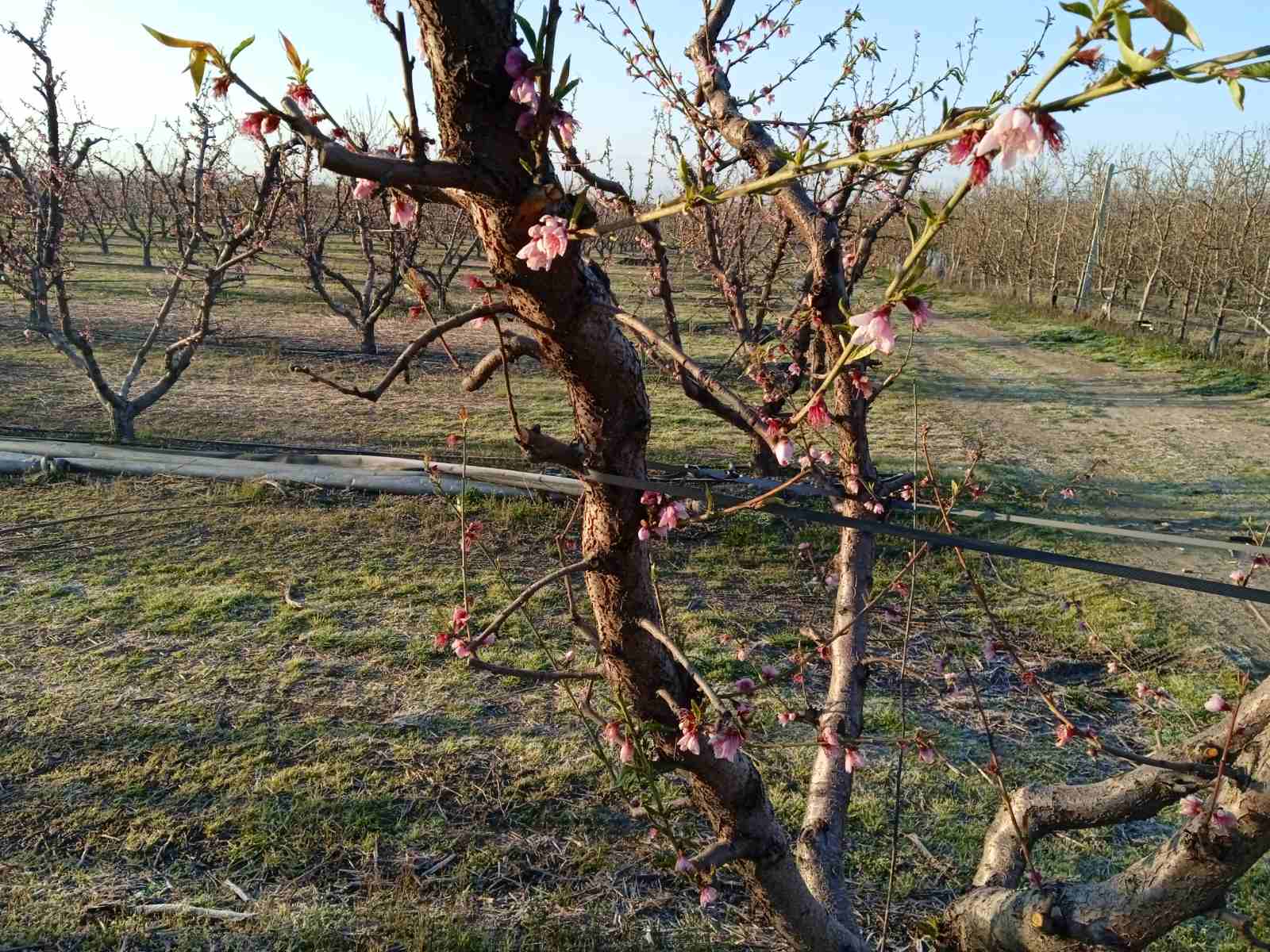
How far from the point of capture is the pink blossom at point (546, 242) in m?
1.08

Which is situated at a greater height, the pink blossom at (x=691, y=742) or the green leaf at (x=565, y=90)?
the green leaf at (x=565, y=90)

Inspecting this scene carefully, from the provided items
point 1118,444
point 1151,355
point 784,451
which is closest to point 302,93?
point 784,451

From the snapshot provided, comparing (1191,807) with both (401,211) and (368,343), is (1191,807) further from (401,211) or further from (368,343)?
(368,343)

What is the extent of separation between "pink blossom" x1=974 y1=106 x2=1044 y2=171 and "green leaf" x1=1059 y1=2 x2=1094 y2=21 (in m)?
0.08

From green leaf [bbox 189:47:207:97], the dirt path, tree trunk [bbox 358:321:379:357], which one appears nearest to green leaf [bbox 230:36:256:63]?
green leaf [bbox 189:47:207:97]

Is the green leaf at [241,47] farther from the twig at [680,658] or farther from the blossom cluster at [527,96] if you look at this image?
the twig at [680,658]

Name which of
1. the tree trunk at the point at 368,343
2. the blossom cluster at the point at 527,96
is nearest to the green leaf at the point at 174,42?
the blossom cluster at the point at 527,96

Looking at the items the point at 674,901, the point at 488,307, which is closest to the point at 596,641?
the point at 488,307

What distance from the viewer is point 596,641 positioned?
1.93 m

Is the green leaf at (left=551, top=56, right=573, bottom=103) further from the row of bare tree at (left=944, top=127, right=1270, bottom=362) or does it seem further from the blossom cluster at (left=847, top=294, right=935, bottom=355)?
the row of bare tree at (left=944, top=127, right=1270, bottom=362)

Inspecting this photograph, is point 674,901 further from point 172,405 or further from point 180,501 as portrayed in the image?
point 172,405

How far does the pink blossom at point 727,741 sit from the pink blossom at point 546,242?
88cm

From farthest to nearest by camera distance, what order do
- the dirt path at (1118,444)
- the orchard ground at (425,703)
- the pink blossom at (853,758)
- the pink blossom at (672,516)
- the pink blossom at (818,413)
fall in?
the dirt path at (1118,444), the orchard ground at (425,703), the pink blossom at (853,758), the pink blossom at (672,516), the pink blossom at (818,413)

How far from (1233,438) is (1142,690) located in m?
7.60
